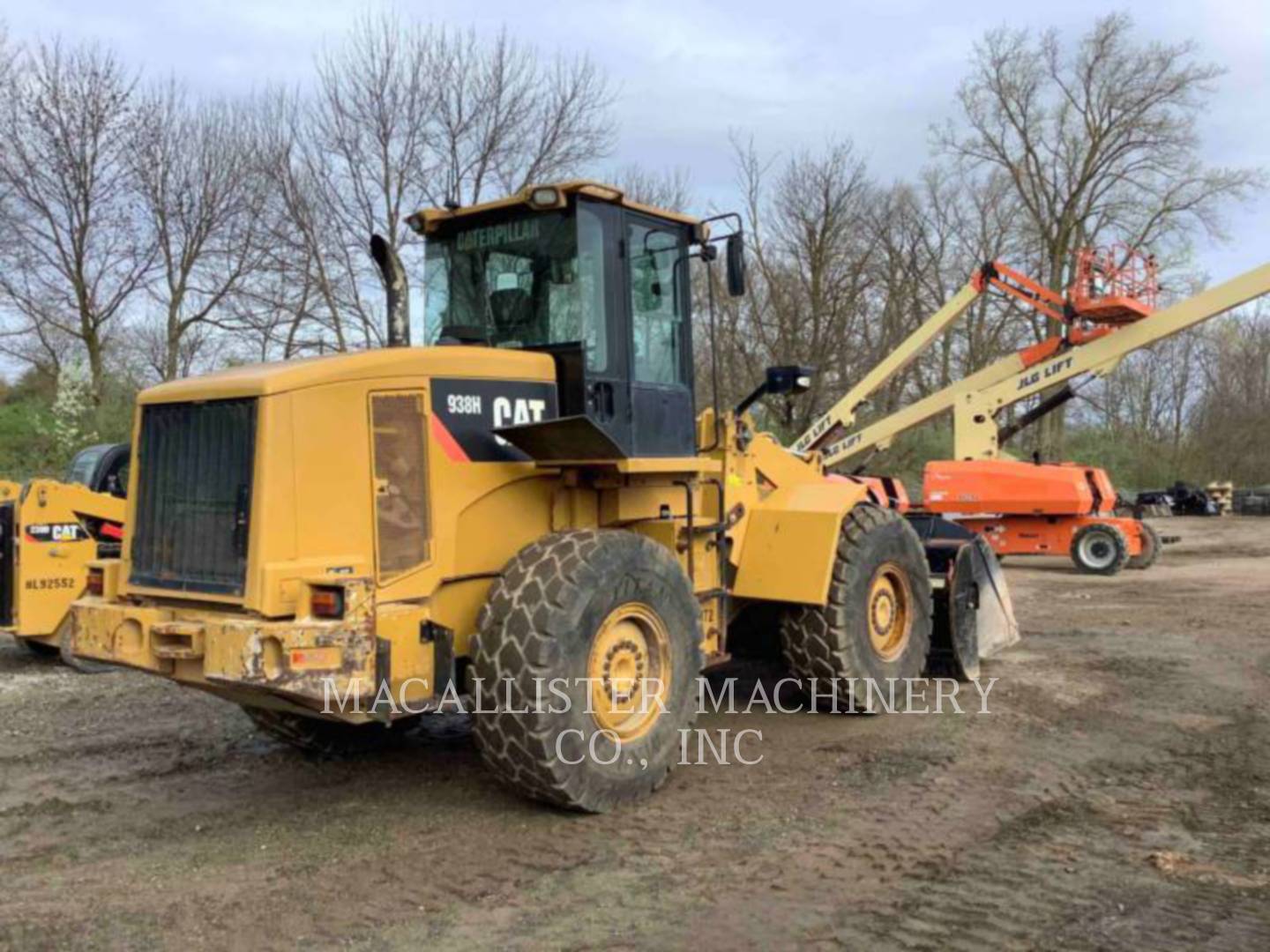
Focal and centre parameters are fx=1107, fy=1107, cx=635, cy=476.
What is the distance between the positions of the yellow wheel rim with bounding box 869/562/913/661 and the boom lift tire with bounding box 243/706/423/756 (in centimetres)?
298

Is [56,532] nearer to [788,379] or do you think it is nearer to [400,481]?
[400,481]

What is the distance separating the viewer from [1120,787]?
5309 millimetres

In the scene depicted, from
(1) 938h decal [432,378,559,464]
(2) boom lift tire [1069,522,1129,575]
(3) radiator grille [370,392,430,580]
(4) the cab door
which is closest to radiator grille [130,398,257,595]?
(3) radiator grille [370,392,430,580]

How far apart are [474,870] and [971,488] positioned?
510 inches

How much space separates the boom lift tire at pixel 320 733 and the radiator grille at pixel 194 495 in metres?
1.17

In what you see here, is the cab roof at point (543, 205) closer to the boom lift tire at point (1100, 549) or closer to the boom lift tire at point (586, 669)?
the boom lift tire at point (586, 669)

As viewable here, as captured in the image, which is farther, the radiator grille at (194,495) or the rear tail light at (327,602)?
the radiator grille at (194,495)

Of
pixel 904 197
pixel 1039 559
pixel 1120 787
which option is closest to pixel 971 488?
pixel 1039 559

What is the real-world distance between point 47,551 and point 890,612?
20.8 ft

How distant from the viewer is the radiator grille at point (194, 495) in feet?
14.7

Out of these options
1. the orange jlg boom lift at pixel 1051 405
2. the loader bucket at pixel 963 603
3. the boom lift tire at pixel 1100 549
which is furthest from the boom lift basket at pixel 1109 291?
the loader bucket at pixel 963 603

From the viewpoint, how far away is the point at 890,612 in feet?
23.4

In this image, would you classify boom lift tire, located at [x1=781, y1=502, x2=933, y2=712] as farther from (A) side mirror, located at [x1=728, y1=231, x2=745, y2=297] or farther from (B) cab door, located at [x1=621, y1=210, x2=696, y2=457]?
(A) side mirror, located at [x1=728, y1=231, x2=745, y2=297]

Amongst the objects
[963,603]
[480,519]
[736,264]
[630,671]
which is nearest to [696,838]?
[630,671]
